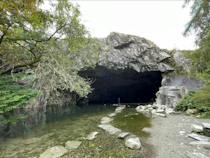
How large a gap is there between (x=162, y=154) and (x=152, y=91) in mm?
17655

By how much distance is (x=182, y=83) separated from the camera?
15172 millimetres

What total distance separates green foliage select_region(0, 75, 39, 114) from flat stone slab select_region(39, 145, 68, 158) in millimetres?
2092

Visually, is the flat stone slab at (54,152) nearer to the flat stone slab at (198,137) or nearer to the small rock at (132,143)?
the small rock at (132,143)

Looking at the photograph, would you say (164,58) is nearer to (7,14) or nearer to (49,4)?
(49,4)

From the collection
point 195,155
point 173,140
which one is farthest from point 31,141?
point 195,155

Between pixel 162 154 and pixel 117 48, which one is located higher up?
pixel 117 48

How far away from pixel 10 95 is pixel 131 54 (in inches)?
428

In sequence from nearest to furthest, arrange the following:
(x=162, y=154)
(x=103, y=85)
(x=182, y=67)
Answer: (x=162, y=154) < (x=182, y=67) < (x=103, y=85)

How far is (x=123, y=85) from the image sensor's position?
74.2ft

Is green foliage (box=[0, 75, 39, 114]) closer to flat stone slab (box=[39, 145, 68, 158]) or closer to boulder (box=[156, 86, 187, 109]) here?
flat stone slab (box=[39, 145, 68, 158])

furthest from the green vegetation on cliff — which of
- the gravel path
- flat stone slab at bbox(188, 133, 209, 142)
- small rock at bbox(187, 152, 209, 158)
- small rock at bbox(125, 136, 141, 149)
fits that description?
small rock at bbox(125, 136, 141, 149)

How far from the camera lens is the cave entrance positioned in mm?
18636

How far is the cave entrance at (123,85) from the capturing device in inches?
734

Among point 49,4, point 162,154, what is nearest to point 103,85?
point 49,4
